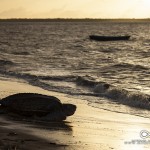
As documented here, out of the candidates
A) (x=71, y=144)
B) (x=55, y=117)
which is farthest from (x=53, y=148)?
(x=55, y=117)

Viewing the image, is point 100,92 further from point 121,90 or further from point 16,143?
point 16,143

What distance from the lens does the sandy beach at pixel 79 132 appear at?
862 centimetres

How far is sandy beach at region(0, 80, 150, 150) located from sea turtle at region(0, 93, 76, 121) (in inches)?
9.0

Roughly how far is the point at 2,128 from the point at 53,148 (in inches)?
77.3

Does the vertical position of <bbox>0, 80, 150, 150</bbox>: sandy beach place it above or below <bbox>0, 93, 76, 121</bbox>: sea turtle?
below

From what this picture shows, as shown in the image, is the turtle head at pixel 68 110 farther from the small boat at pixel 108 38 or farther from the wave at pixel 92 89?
the small boat at pixel 108 38

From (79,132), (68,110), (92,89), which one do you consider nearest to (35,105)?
(68,110)

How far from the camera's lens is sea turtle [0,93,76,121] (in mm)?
11336

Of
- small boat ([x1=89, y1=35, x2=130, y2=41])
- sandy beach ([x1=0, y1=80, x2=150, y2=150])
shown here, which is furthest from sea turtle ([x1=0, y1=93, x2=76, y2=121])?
small boat ([x1=89, y1=35, x2=130, y2=41])

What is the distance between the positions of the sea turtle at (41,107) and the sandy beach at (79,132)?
0.23 metres

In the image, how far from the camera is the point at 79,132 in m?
9.95

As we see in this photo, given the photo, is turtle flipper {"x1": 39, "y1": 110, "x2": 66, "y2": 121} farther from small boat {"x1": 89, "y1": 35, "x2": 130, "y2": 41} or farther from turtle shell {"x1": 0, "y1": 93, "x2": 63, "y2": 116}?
small boat {"x1": 89, "y1": 35, "x2": 130, "y2": 41}

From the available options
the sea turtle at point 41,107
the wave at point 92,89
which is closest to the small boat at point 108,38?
the wave at point 92,89

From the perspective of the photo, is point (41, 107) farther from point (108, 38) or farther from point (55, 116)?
point (108, 38)
